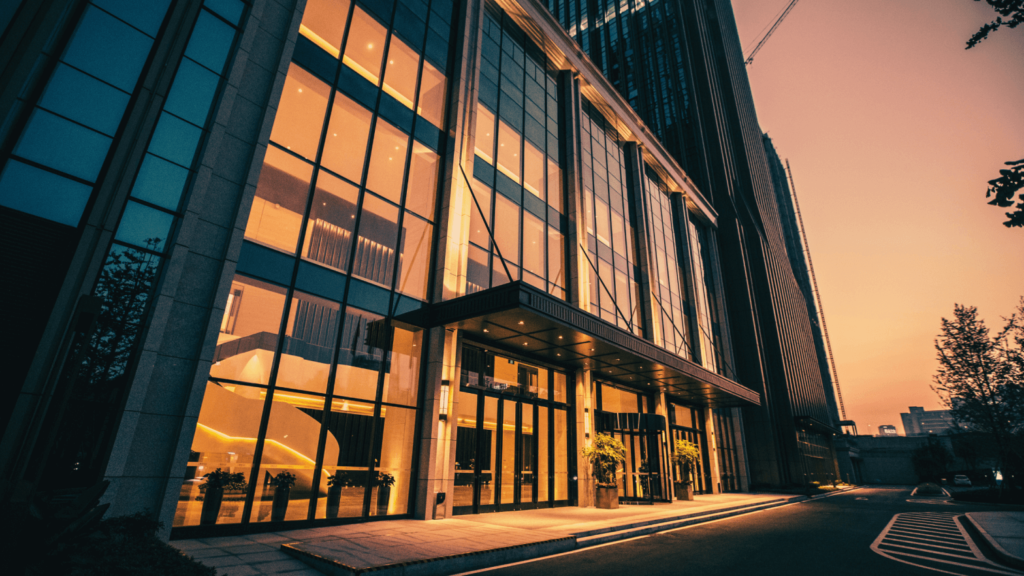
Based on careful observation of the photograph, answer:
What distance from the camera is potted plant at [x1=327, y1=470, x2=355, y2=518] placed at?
11578 mm

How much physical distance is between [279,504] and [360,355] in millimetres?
4164

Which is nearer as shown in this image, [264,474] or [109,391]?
[109,391]

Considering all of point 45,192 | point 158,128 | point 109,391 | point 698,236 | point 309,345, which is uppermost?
point 698,236

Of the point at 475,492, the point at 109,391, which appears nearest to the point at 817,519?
the point at 475,492

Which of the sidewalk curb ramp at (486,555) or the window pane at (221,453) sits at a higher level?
the window pane at (221,453)

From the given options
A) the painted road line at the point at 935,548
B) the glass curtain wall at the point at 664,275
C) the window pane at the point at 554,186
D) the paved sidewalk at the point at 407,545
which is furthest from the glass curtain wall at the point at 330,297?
the glass curtain wall at the point at 664,275

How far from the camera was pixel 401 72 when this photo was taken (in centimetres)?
1634

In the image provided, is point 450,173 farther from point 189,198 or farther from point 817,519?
point 817,519

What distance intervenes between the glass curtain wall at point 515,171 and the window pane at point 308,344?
558 cm

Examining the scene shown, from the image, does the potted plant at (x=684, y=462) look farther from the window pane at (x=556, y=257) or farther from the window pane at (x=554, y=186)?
the window pane at (x=554, y=186)

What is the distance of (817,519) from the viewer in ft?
57.1

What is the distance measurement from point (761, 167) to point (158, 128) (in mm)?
69354

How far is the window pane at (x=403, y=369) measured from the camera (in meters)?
13.6

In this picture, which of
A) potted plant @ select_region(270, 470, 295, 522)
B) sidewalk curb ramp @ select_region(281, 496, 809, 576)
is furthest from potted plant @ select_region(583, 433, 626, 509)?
potted plant @ select_region(270, 470, 295, 522)
